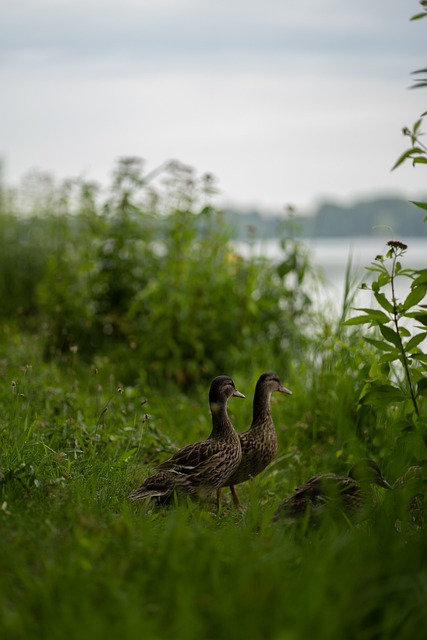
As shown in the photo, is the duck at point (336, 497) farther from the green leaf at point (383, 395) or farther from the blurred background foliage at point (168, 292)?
the blurred background foliage at point (168, 292)

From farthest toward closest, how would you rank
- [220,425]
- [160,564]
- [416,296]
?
[220,425] < [416,296] < [160,564]

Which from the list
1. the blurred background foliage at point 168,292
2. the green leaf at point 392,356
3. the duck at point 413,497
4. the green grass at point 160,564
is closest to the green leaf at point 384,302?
the green leaf at point 392,356

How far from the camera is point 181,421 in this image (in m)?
6.46

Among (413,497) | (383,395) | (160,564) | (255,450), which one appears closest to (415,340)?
(383,395)

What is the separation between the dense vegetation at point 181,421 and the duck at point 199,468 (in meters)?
0.17

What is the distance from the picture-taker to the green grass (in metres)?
2.59

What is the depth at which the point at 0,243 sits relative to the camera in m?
11.0

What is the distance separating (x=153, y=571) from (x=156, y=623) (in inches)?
14.9

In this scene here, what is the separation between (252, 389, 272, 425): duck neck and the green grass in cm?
51

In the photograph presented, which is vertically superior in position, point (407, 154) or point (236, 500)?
point (407, 154)

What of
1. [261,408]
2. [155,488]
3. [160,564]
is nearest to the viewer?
[160,564]

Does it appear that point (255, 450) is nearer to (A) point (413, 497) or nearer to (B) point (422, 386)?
(A) point (413, 497)

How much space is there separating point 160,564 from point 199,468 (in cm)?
145

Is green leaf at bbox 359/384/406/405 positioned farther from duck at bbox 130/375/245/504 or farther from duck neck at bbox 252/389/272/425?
duck neck at bbox 252/389/272/425
